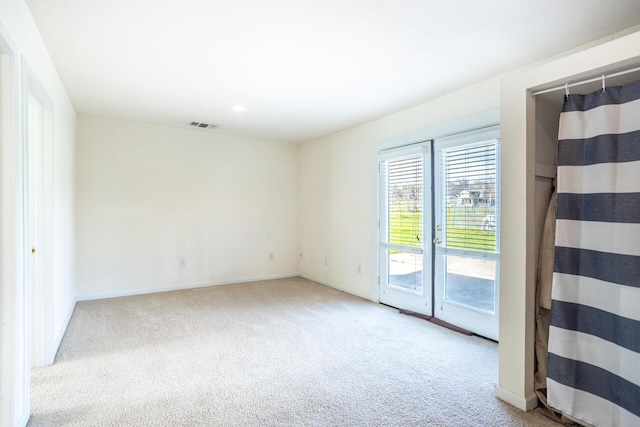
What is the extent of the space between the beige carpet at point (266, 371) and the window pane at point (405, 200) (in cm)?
93

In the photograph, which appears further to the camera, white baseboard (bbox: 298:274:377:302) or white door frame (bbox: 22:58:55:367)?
white baseboard (bbox: 298:274:377:302)

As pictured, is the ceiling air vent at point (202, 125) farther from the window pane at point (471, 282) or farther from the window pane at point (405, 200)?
the window pane at point (471, 282)

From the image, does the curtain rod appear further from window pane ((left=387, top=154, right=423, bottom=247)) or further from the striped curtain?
window pane ((left=387, top=154, right=423, bottom=247))

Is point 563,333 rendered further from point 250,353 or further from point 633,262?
point 250,353

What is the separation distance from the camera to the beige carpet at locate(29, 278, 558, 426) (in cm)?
205

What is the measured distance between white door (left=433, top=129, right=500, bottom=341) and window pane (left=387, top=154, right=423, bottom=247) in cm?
26

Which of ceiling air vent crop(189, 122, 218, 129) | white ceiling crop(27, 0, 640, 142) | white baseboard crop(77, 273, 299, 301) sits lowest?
white baseboard crop(77, 273, 299, 301)

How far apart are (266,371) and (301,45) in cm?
246

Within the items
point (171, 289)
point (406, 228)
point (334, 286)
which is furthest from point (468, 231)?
point (171, 289)

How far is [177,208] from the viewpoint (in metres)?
5.11

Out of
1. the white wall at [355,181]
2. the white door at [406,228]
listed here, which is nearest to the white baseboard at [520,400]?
the white door at [406,228]

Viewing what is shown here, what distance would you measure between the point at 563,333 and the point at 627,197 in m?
0.82

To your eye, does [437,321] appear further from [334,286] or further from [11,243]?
[11,243]

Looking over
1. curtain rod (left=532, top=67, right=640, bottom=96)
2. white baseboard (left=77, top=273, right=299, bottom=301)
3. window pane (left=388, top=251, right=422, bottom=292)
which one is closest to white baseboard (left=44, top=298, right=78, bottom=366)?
white baseboard (left=77, top=273, right=299, bottom=301)
